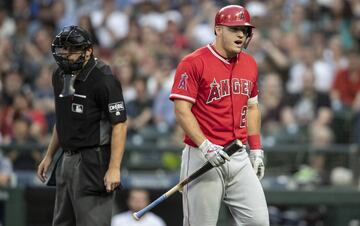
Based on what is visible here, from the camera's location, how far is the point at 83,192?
6.74 meters

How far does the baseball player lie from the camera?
6.75 m

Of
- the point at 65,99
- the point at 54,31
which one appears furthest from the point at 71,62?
the point at 54,31

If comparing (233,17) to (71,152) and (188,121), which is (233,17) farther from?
(71,152)

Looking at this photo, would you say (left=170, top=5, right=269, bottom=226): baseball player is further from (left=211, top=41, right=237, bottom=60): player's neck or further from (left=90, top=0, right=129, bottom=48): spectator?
(left=90, top=0, right=129, bottom=48): spectator

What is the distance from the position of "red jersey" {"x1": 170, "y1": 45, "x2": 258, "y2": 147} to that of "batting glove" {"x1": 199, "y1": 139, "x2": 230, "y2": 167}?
23 cm

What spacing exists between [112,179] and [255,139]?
1.21m

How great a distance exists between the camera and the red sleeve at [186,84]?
22.0ft

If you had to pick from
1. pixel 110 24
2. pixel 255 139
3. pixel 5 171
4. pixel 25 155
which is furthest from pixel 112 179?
pixel 110 24

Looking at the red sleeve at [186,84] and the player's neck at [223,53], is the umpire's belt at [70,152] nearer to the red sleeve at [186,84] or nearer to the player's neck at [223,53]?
the red sleeve at [186,84]

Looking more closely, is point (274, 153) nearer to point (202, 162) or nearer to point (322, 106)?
point (322, 106)

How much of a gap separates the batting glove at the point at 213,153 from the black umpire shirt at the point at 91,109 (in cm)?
64

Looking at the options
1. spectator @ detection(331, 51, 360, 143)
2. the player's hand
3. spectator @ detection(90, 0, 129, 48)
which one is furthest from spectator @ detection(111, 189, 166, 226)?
spectator @ detection(90, 0, 129, 48)

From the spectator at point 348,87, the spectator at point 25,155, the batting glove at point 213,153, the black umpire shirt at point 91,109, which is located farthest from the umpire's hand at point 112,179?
the spectator at point 348,87

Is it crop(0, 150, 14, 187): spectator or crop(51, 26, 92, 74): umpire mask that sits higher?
crop(51, 26, 92, 74): umpire mask
